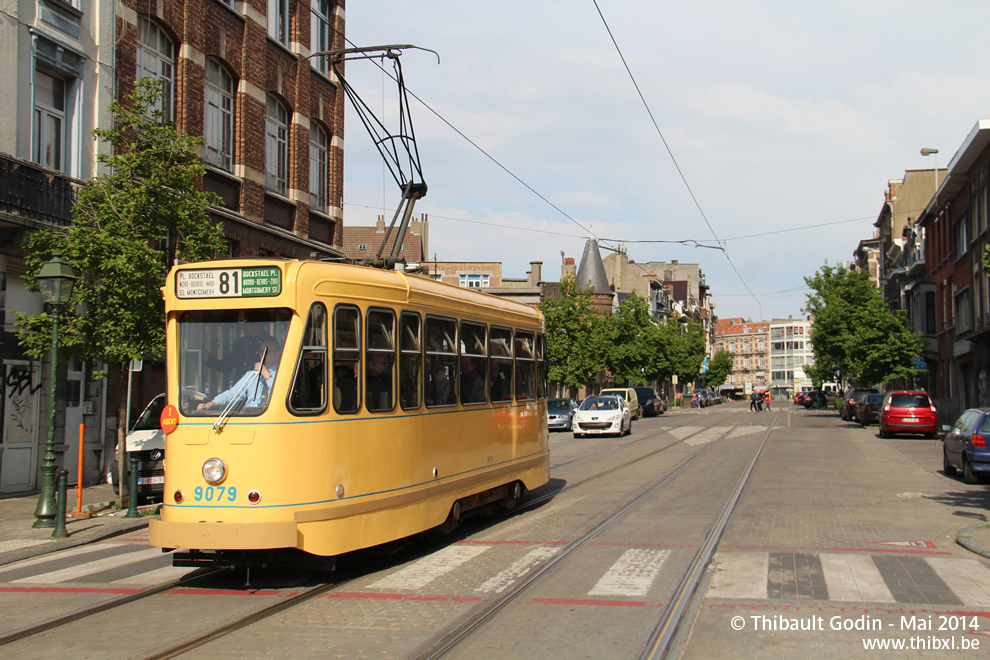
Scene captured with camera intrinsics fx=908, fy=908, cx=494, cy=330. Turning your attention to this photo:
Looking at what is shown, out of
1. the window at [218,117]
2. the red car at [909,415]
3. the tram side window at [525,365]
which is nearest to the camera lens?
the tram side window at [525,365]

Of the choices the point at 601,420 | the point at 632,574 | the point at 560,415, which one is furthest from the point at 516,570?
the point at 560,415

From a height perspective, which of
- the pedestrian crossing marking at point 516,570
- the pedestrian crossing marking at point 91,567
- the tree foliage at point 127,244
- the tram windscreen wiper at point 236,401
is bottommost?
the pedestrian crossing marking at point 91,567

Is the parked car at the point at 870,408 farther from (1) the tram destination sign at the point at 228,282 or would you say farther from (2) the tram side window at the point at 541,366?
(1) the tram destination sign at the point at 228,282

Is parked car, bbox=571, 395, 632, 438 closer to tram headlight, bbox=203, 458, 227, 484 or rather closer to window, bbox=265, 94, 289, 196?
window, bbox=265, 94, 289, 196

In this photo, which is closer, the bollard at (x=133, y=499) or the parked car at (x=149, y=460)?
the bollard at (x=133, y=499)

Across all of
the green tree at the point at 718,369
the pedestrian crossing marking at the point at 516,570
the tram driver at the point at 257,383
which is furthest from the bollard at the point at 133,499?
the green tree at the point at 718,369

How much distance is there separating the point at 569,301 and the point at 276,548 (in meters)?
43.0

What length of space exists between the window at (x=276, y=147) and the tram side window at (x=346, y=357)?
16.9 meters

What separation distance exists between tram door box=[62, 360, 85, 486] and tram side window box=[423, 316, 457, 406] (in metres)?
10.2

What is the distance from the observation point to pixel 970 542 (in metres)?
9.95

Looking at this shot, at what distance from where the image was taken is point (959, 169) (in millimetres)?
35812

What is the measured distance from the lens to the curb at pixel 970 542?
942 centimetres

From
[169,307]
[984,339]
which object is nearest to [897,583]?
[169,307]

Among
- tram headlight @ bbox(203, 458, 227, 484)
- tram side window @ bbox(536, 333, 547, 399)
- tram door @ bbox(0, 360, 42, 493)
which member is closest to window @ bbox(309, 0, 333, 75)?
tram door @ bbox(0, 360, 42, 493)
